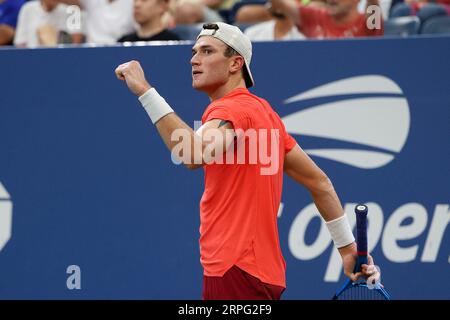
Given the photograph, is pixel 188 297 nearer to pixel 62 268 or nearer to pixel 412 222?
pixel 62 268

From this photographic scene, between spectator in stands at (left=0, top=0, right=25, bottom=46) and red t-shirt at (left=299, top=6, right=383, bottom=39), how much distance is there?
2408 mm

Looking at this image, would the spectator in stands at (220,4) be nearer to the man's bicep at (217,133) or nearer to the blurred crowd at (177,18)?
the blurred crowd at (177,18)

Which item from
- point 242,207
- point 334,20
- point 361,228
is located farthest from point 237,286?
point 334,20

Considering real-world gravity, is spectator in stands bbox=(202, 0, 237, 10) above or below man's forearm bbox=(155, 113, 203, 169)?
above

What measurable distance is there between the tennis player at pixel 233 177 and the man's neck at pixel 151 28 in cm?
278

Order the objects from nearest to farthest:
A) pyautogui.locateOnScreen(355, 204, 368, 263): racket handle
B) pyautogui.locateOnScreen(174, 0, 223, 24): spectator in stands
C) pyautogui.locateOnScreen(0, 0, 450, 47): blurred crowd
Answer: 1. pyautogui.locateOnScreen(355, 204, 368, 263): racket handle
2. pyautogui.locateOnScreen(0, 0, 450, 47): blurred crowd
3. pyautogui.locateOnScreen(174, 0, 223, 24): spectator in stands

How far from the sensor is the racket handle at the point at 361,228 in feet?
15.4

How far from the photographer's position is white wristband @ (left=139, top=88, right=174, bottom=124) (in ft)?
14.5

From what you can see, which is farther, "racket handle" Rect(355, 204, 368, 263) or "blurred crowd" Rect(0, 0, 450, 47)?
"blurred crowd" Rect(0, 0, 450, 47)

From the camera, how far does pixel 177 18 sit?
8.36 meters

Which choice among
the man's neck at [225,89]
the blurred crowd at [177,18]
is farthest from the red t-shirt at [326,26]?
the man's neck at [225,89]

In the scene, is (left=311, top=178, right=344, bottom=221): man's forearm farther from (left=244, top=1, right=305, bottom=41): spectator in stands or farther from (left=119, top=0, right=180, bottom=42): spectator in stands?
(left=119, top=0, right=180, bottom=42): spectator in stands

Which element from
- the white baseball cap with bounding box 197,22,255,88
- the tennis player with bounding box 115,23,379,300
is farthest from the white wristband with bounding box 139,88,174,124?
the white baseball cap with bounding box 197,22,255,88
